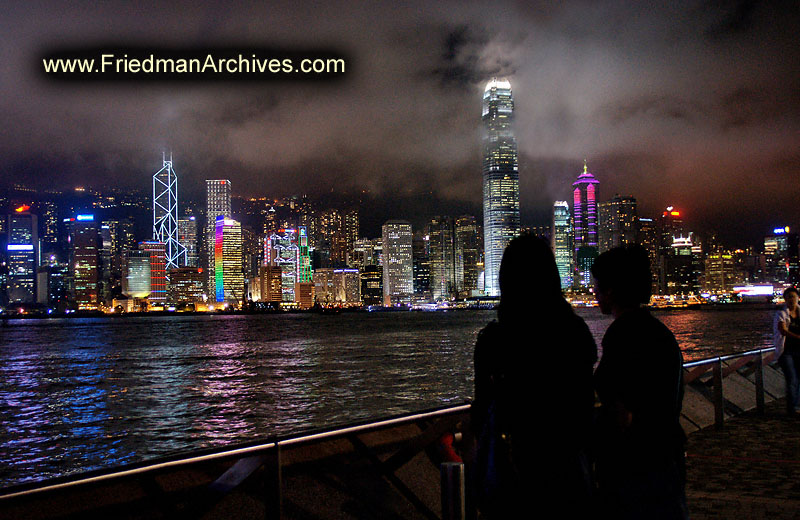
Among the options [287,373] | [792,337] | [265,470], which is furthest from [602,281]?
[287,373]

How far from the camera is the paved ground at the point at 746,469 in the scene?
5184mm

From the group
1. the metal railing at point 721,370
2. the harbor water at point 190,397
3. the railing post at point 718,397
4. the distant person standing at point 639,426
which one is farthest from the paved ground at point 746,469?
the harbor water at point 190,397

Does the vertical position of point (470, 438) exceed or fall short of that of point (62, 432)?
it exceeds it

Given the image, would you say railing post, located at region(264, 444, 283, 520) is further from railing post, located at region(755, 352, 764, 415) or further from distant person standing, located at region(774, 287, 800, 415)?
railing post, located at region(755, 352, 764, 415)

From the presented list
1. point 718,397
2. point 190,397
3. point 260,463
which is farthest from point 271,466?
point 190,397

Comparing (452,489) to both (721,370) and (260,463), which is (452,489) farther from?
(721,370)

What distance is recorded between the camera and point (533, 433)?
2.33 metres

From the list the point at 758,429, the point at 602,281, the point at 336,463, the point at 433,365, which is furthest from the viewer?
the point at 433,365

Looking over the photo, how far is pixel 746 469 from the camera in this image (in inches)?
253

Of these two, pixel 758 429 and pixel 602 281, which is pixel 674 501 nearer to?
pixel 602 281

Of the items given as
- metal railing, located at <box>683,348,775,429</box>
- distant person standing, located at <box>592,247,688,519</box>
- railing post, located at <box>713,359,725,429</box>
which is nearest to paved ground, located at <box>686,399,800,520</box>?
railing post, located at <box>713,359,725,429</box>

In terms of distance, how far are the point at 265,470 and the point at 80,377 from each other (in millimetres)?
38016

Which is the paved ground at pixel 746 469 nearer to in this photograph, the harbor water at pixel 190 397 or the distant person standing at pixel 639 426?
the distant person standing at pixel 639 426

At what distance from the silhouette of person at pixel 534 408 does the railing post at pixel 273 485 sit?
1457 millimetres
